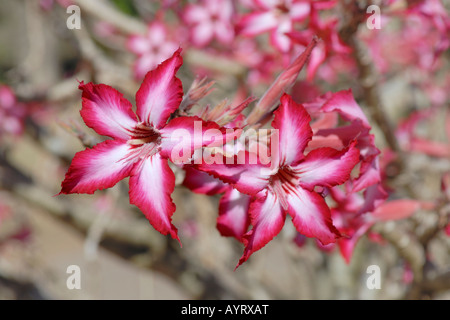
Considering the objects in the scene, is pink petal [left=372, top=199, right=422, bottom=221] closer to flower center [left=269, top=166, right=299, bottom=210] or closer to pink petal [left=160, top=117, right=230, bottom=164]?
flower center [left=269, top=166, right=299, bottom=210]

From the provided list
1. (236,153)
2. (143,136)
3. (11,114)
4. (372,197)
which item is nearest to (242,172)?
(236,153)

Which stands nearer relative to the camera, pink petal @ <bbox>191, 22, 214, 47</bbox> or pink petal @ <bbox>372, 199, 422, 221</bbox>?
pink petal @ <bbox>372, 199, 422, 221</bbox>

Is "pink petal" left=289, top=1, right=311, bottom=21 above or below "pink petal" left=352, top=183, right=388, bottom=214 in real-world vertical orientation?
above

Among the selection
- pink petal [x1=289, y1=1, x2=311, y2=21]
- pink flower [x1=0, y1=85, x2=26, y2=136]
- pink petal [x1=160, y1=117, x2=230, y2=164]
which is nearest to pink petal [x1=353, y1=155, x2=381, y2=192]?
pink petal [x1=160, y1=117, x2=230, y2=164]

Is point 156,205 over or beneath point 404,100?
beneath

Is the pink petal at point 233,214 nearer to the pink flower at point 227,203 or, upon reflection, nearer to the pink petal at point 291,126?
the pink flower at point 227,203
